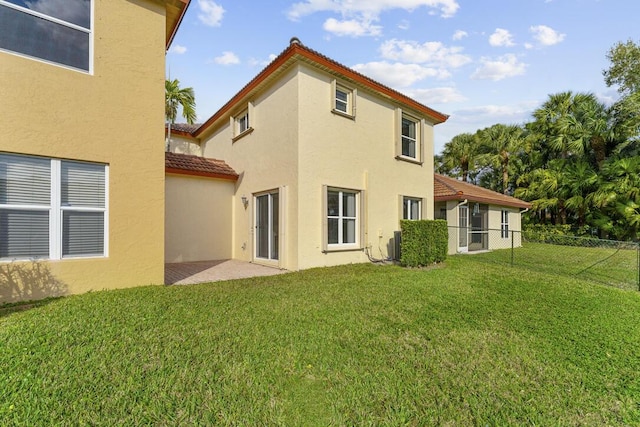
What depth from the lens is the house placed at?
4.84 metres

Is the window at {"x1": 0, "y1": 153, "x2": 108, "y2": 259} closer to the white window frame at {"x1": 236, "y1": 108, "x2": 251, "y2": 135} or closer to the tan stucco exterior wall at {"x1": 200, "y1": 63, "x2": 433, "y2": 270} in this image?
the tan stucco exterior wall at {"x1": 200, "y1": 63, "x2": 433, "y2": 270}

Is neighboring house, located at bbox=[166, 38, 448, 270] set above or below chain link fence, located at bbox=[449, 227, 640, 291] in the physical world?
above

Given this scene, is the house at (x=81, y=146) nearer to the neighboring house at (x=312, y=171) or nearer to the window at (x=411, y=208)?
the neighboring house at (x=312, y=171)

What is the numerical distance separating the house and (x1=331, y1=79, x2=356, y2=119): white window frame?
4.31 meters

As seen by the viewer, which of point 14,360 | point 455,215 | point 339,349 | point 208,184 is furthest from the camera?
point 455,215

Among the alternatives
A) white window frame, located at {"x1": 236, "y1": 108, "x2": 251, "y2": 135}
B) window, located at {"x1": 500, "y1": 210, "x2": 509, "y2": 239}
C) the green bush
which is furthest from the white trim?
window, located at {"x1": 500, "y1": 210, "x2": 509, "y2": 239}

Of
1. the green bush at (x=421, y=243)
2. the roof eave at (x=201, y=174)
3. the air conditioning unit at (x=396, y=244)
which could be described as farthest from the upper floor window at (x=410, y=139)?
the roof eave at (x=201, y=174)

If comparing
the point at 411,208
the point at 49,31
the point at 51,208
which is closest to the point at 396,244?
the point at 411,208

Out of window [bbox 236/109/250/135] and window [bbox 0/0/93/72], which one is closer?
window [bbox 0/0/93/72]

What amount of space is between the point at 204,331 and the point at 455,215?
1238 centimetres

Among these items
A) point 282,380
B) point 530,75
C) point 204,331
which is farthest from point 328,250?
point 530,75

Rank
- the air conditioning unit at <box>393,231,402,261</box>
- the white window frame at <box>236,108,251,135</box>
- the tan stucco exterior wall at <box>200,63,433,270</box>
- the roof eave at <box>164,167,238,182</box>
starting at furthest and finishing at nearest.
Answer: the white window frame at <box>236,108,251,135</box> < the air conditioning unit at <box>393,231,402,261</box> < the roof eave at <box>164,167,238,182</box> < the tan stucco exterior wall at <box>200,63,433,270</box>

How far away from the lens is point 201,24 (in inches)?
365

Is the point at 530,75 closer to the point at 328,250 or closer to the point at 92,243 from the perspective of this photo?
the point at 328,250
